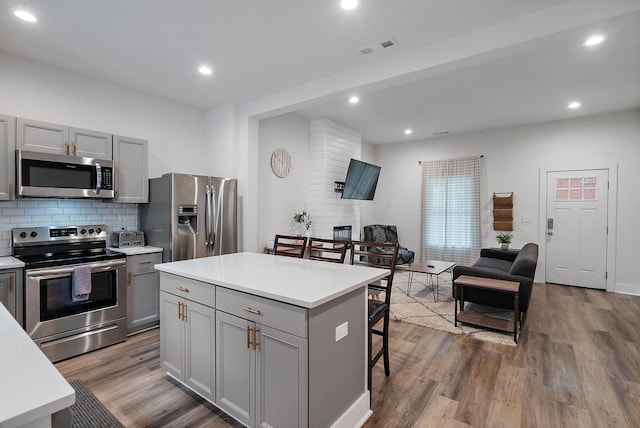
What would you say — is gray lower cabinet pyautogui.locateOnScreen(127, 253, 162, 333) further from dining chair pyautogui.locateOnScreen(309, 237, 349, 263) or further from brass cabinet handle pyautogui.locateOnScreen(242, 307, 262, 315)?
brass cabinet handle pyautogui.locateOnScreen(242, 307, 262, 315)

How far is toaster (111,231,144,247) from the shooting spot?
142 inches

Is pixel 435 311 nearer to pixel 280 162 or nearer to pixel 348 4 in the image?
pixel 280 162

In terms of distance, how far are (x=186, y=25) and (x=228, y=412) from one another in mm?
2878

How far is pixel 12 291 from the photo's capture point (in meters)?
2.57

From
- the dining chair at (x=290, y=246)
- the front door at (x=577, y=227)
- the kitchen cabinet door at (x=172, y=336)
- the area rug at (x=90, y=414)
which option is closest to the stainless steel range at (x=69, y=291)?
the area rug at (x=90, y=414)

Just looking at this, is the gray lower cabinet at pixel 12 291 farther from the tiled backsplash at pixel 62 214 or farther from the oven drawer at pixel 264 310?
the oven drawer at pixel 264 310

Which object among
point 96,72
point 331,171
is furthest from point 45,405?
point 331,171

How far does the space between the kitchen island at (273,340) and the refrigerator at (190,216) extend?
126 centimetres

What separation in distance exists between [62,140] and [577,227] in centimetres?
734

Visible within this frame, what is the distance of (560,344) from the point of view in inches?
123

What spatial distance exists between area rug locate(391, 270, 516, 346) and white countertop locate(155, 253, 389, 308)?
6.14 ft

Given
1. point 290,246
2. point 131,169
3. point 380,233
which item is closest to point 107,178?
point 131,169

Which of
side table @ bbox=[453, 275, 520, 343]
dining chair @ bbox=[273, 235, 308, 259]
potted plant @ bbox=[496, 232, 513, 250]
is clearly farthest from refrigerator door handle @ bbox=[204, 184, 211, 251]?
potted plant @ bbox=[496, 232, 513, 250]

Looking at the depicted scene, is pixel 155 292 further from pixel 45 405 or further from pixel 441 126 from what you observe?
pixel 441 126
